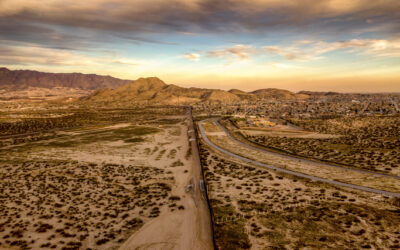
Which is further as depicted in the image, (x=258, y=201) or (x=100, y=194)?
(x=100, y=194)

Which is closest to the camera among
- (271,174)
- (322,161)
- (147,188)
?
(147,188)

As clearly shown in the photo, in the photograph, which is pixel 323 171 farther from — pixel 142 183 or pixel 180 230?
pixel 142 183

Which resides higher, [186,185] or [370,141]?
[370,141]

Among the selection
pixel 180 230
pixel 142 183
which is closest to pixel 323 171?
pixel 180 230

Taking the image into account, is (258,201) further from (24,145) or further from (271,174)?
(24,145)

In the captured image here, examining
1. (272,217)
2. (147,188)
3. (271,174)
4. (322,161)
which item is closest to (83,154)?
(147,188)

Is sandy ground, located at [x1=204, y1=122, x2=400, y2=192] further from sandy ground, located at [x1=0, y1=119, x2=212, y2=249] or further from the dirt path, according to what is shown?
the dirt path

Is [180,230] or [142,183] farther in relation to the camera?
[142,183]

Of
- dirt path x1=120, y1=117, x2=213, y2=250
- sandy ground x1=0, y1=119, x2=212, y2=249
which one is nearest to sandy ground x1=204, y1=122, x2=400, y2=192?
sandy ground x1=0, y1=119, x2=212, y2=249

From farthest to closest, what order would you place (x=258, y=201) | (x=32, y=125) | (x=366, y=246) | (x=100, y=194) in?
1. (x=32, y=125)
2. (x=100, y=194)
3. (x=258, y=201)
4. (x=366, y=246)

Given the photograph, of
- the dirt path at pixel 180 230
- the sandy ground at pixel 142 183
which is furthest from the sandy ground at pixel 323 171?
the dirt path at pixel 180 230

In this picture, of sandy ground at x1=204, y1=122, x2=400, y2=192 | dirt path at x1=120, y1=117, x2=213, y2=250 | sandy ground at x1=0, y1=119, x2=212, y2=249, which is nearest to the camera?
dirt path at x1=120, y1=117, x2=213, y2=250
